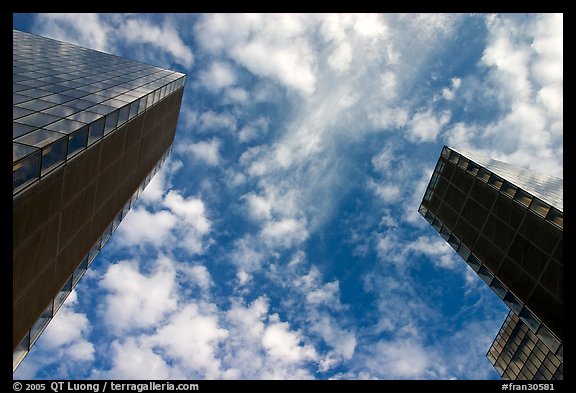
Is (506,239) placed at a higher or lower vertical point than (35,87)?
lower

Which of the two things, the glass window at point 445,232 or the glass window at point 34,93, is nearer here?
the glass window at point 34,93

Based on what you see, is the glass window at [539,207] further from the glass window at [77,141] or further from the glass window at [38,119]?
the glass window at [38,119]

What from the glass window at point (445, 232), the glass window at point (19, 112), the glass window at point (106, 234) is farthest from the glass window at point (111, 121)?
the glass window at point (445, 232)

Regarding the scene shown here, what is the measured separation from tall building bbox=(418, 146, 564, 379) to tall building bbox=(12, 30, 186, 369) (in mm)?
31582

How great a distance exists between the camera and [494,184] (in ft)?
100

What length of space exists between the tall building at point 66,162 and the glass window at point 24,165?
0.05m

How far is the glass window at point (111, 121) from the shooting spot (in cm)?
2384

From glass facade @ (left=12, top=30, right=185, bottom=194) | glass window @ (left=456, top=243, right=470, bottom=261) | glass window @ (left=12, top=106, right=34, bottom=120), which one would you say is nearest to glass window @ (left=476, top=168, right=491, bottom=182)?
glass window @ (left=456, top=243, right=470, bottom=261)

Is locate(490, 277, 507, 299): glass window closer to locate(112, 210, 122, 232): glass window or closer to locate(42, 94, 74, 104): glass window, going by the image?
locate(112, 210, 122, 232): glass window
